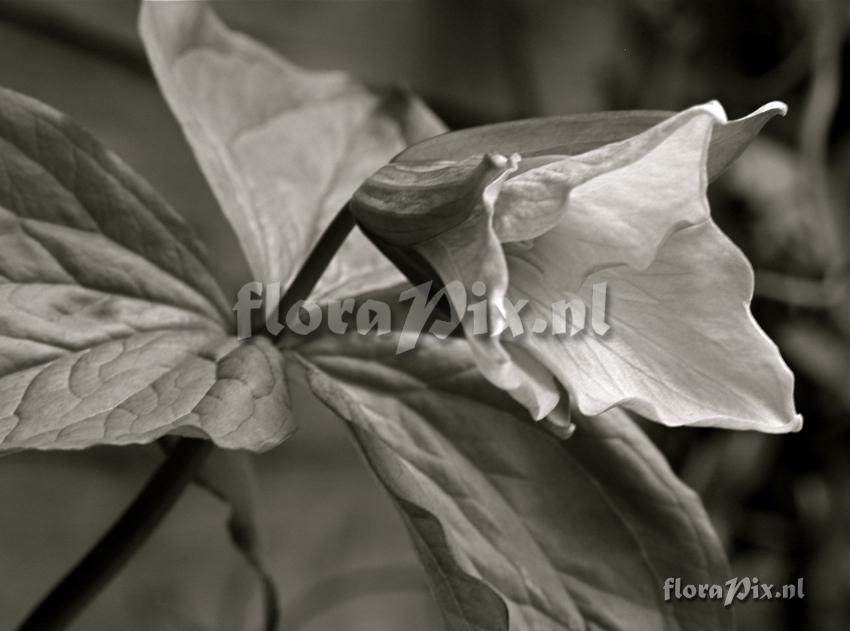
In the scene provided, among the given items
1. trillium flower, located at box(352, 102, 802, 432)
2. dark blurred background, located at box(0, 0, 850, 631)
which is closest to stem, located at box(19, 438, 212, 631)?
trillium flower, located at box(352, 102, 802, 432)

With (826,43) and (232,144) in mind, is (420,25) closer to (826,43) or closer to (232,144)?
(826,43)

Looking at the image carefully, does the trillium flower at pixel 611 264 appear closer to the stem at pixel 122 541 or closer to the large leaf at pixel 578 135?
the large leaf at pixel 578 135

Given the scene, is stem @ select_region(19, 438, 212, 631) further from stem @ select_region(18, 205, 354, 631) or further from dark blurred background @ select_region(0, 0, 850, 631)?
dark blurred background @ select_region(0, 0, 850, 631)

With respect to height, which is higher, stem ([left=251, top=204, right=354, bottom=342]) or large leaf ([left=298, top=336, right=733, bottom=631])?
stem ([left=251, top=204, right=354, bottom=342])

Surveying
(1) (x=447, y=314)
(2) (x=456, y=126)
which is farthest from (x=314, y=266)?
(2) (x=456, y=126)

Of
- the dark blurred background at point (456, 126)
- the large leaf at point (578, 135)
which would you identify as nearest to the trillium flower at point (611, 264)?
the large leaf at point (578, 135)

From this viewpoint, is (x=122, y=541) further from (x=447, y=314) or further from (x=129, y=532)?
(x=447, y=314)
